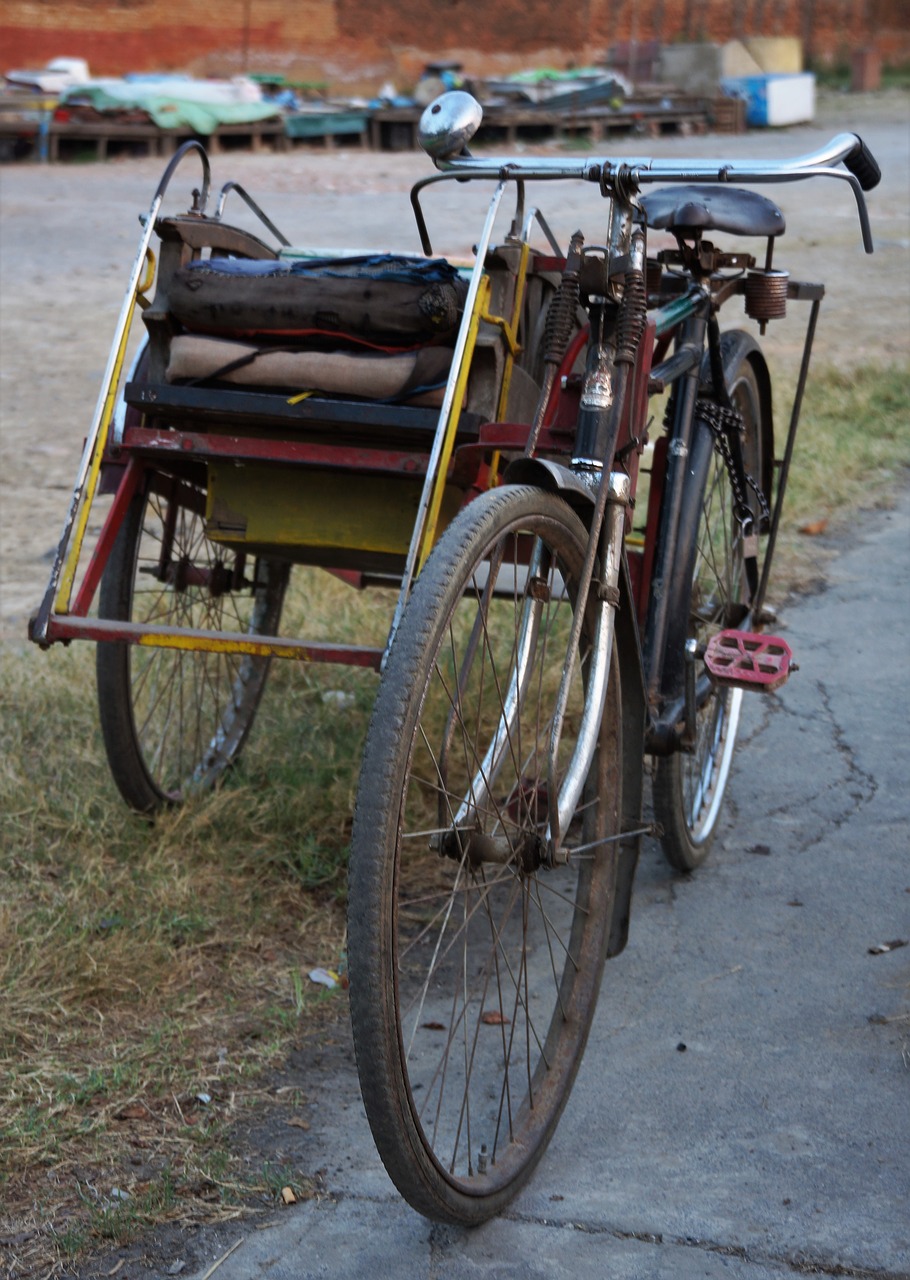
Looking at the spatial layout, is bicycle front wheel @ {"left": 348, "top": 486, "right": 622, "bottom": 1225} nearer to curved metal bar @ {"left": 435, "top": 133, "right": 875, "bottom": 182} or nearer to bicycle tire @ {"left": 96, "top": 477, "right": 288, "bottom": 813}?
curved metal bar @ {"left": 435, "top": 133, "right": 875, "bottom": 182}

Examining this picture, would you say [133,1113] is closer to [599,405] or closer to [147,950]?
[147,950]

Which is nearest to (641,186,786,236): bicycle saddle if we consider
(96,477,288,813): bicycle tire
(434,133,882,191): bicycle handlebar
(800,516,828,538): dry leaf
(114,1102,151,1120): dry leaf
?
(434,133,882,191): bicycle handlebar

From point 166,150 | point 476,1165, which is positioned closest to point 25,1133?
point 476,1165

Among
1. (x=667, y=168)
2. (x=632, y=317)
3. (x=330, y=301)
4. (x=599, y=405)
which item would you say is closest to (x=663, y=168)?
(x=667, y=168)

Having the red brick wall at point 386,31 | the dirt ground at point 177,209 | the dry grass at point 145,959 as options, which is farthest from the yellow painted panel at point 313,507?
the red brick wall at point 386,31

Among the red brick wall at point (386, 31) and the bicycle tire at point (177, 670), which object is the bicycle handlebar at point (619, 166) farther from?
the red brick wall at point (386, 31)

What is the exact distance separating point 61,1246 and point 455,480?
1455 millimetres

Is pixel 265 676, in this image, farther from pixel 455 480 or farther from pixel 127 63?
pixel 127 63

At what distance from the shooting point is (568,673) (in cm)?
225

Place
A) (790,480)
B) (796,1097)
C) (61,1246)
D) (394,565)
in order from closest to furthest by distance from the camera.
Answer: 1. (61,1246)
2. (796,1097)
3. (394,565)
4. (790,480)

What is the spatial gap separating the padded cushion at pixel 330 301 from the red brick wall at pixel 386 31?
62.7ft

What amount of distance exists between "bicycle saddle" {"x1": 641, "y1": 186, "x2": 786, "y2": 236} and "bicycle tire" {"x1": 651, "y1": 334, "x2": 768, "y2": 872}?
0.41 m

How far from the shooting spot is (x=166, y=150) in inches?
684

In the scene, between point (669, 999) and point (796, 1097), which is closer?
point (796, 1097)
